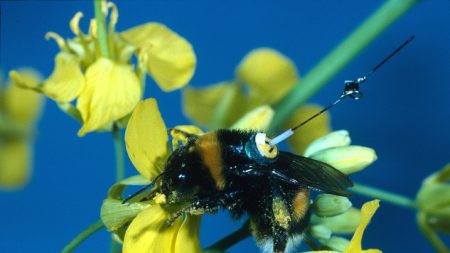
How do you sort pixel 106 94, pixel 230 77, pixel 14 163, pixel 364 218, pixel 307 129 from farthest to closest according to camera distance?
pixel 230 77 < pixel 14 163 < pixel 307 129 < pixel 106 94 < pixel 364 218

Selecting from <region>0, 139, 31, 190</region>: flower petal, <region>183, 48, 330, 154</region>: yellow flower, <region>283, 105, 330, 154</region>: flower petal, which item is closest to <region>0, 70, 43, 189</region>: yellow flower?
<region>0, 139, 31, 190</region>: flower petal

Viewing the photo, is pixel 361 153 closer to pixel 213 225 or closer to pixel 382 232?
pixel 213 225

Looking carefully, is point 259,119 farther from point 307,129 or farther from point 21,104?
point 21,104

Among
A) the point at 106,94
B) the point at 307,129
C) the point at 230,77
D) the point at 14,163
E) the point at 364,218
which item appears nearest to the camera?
the point at 364,218

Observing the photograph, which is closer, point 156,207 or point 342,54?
point 156,207

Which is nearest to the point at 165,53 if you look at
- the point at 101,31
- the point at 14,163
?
the point at 101,31

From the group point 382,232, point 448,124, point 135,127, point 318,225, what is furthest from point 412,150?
point 135,127

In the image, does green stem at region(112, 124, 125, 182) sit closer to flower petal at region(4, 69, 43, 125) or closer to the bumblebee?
the bumblebee
